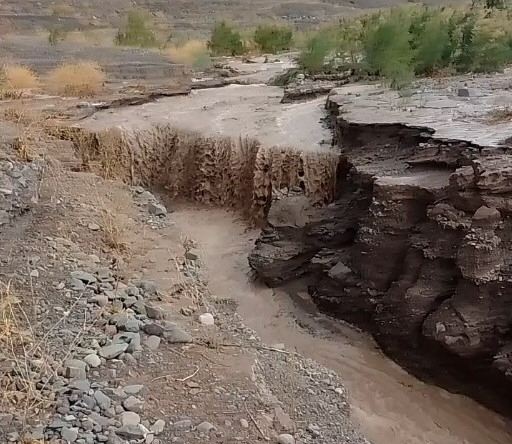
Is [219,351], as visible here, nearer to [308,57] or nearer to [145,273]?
[145,273]

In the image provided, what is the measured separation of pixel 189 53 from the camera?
18203 mm

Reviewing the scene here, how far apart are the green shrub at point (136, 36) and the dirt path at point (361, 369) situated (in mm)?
12394

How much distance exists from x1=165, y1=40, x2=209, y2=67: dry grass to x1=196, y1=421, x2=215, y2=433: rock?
1299 centimetres

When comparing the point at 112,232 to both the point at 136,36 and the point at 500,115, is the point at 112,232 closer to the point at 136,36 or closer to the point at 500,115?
the point at 500,115

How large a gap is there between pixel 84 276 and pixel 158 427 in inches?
81.9

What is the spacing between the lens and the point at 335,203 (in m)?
8.43

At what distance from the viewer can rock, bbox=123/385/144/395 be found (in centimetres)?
461

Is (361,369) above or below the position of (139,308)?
below

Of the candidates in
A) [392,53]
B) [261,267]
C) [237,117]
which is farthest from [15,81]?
[261,267]

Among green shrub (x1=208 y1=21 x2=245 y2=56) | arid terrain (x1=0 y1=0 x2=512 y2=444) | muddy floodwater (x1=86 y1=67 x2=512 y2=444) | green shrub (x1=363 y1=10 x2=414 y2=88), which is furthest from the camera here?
green shrub (x1=208 y1=21 x2=245 y2=56)

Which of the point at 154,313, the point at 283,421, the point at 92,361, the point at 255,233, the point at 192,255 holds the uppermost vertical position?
the point at 92,361

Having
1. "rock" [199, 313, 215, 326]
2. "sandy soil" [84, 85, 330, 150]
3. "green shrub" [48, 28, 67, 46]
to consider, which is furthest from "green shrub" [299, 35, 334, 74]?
"rock" [199, 313, 215, 326]

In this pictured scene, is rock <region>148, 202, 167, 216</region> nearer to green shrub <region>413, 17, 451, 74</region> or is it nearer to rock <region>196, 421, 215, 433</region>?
rock <region>196, 421, 215, 433</region>

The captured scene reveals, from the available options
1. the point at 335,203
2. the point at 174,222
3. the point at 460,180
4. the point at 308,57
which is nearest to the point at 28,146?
the point at 174,222
